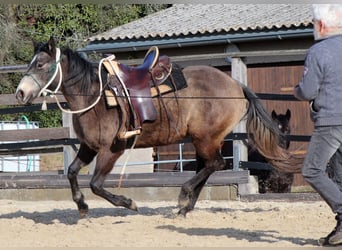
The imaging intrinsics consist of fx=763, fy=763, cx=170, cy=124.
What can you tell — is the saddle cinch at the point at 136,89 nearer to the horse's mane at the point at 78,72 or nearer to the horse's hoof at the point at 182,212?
the horse's mane at the point at 78,72

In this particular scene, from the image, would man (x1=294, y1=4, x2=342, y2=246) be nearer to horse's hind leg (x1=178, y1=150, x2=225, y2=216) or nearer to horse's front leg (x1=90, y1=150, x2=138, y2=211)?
horse's front leg (x1=90, y1=150, x2=138, y2=211)

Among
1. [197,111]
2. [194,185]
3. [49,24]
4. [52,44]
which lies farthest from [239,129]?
[49,24]

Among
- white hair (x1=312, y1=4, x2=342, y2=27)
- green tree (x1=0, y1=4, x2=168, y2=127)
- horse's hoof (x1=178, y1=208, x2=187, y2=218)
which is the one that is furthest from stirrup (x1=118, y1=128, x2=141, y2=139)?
green tree (x1=0, y1=4, x2=168, y2=127)

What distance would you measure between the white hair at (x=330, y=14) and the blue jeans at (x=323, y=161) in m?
0.91

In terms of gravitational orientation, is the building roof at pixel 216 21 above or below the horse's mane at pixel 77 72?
above

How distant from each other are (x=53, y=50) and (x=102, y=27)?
710 inches

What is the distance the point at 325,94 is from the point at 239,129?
540cm

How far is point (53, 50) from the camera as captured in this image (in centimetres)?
907

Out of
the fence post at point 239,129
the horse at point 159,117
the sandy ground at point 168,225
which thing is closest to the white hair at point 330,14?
the sandy ground at point 168,225

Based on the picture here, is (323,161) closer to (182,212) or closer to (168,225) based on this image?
(168,225)

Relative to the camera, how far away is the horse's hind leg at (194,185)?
31.5ft

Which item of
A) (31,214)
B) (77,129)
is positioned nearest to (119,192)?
(31,214)

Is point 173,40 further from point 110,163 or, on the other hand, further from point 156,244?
point 156,244

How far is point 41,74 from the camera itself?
8.97m
